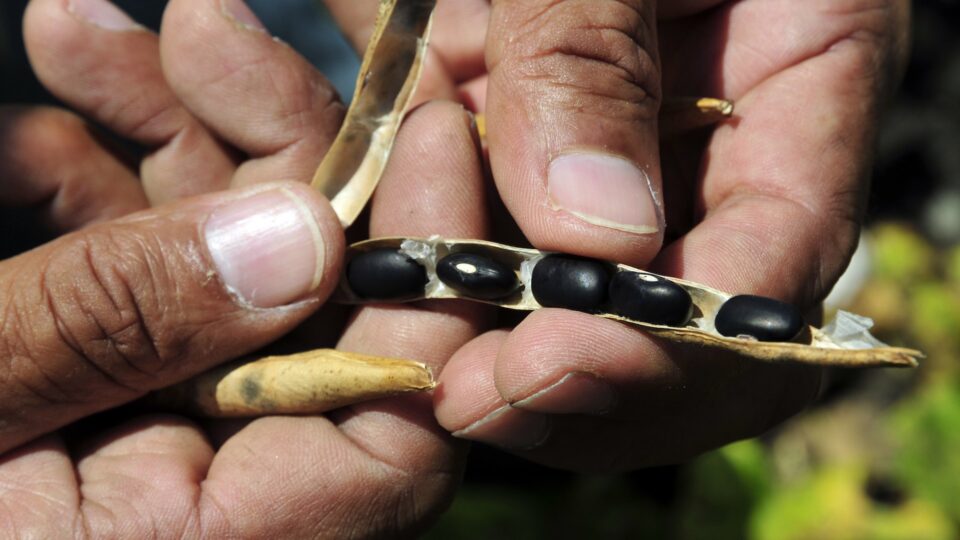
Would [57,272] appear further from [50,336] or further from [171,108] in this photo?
[171,108]

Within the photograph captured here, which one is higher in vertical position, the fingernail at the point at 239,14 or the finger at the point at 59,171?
the fingernail at the point at 239,14

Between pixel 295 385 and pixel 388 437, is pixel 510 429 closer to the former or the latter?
pixel 388 437

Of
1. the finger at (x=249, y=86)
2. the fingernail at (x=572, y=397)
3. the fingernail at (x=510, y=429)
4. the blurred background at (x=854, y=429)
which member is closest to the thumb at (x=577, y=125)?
the fingernail at (x=572, y=397)

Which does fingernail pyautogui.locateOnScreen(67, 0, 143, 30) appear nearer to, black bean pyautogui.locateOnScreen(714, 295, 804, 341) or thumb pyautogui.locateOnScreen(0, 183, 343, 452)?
thumb pyautogui.locateOnScreen(0, 183, 343, 452)

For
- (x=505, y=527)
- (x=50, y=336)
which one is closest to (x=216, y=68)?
(x=50, y=336)

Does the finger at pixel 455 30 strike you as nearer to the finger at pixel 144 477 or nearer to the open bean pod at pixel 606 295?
the open bean pod at pixel 606 295

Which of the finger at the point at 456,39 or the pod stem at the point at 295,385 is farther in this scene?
the finger at the point at 456,39

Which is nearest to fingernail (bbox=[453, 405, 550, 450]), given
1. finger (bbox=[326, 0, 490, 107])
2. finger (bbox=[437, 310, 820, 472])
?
finger (bbox=[437, 310, 820, 472])
